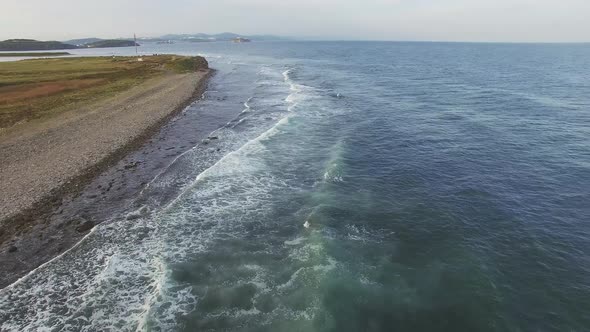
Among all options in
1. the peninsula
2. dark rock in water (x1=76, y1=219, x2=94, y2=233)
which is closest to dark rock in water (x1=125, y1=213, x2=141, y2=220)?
dark rock in water (x1=76, y1=219, x2=94, y2=233)

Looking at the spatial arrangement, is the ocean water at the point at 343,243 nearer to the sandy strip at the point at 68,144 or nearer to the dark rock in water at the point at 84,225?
the dark rock in water at the point at 84,225

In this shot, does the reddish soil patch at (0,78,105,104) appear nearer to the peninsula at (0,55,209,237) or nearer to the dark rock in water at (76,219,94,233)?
the peninsula at (0,55,209,237)

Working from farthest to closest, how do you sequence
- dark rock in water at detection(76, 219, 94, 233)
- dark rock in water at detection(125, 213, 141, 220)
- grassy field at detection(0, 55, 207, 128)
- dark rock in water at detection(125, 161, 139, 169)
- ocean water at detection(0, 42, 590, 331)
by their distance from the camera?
grassy field at detection(0, 55, 207, 128), dark rock in water at detection(125, 161, 139, 169), dark rock in water at detection(125, 213, 141, 220), dark rock in water at detection(76, 219, 94, 233), ocean water at detection(0, 42, 590, 331)

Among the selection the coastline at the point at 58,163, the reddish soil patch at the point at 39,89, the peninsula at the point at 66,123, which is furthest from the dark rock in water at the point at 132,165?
the reddish soil patch at the point at 39,89

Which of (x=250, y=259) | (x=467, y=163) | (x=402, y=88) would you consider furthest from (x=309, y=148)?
(x=402, y=88)

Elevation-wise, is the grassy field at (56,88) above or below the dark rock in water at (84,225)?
above

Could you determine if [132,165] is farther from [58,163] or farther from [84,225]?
[84,225]
